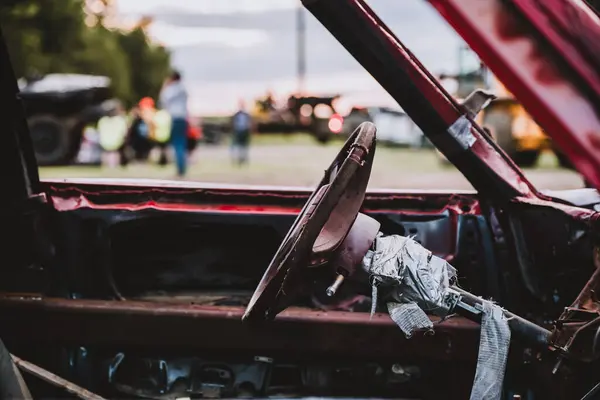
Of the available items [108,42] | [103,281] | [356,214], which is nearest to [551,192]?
[356,214]

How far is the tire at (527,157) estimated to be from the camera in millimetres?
15117

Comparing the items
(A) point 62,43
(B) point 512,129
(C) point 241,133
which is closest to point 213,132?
(A) point 62,43

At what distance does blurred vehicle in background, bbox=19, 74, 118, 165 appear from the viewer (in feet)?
50.8

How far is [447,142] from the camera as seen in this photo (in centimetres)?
268

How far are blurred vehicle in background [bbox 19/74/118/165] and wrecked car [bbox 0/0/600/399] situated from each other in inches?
500

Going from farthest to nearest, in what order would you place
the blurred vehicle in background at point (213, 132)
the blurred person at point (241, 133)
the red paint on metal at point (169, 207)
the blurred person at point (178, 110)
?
the blurred vehicle in background at point (213, 132) → the blurred person at point (241, 133) → the blurred person at point (178, 110) → the red paint on metal at point (169, 207)

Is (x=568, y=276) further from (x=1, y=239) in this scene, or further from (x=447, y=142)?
(x=1, y=239)

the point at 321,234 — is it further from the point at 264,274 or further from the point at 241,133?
the point at 241,133

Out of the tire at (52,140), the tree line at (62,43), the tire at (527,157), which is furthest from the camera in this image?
the tree line at (62,43)

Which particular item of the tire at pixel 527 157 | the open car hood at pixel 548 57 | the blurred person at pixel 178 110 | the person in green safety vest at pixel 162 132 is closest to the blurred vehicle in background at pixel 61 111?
the person in green safety vest at pixel 162 132

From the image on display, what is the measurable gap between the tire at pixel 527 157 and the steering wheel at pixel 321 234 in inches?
535

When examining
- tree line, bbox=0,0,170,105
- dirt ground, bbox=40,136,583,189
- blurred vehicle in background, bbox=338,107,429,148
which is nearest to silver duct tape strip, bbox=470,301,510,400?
dirt ground, bbox=40,136,583,189

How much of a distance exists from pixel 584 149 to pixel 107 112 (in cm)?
1609

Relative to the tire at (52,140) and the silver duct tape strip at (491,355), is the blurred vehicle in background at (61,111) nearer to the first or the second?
the tire at (52,140)
